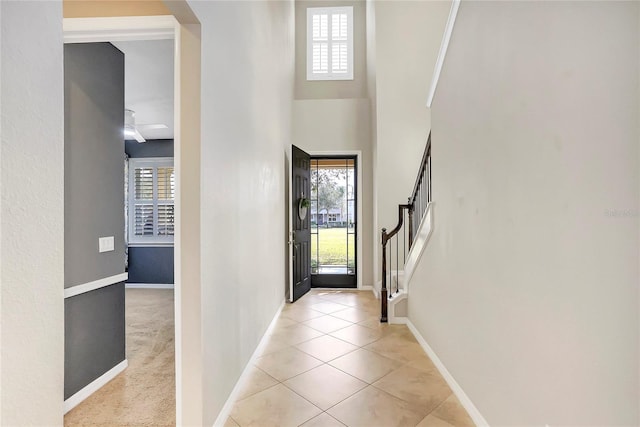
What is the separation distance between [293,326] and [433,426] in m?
2.06

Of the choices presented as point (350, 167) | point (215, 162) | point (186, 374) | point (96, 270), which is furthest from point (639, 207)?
point (350, 167)

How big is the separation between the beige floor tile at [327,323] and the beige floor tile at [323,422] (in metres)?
1.52

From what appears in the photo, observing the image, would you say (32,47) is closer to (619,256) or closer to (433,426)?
(619,256)

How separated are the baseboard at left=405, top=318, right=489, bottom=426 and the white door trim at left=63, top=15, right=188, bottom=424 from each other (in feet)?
5.54

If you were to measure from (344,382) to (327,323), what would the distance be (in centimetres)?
140

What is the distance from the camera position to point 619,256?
1.04 m

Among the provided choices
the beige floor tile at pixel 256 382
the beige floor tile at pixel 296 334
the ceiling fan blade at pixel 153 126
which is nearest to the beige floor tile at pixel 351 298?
the beige floor tile at pixel 296 334

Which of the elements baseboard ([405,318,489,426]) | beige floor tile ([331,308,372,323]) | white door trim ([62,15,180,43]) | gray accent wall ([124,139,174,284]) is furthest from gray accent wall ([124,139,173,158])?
baseboard ([405,318,489,426])

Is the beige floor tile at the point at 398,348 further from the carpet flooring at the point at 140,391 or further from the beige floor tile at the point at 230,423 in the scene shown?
the carpet flooring at the point at 140,391

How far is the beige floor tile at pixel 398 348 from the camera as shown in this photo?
9.70ft

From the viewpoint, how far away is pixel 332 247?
5945 millimetres

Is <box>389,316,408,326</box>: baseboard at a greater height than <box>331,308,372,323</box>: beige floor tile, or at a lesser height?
greater

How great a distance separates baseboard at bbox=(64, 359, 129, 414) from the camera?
2.24 metres

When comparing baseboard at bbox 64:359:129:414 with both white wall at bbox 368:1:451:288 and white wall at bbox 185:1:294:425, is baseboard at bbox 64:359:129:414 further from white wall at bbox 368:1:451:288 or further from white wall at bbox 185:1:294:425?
white wall at bbox 368:1:451:288
